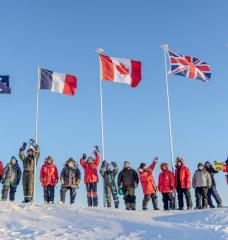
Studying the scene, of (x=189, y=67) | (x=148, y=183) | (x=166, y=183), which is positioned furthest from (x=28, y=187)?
(x=189, y=67)

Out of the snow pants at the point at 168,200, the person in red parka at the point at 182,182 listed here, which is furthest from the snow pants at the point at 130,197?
the person in red parka at the point at 182,182

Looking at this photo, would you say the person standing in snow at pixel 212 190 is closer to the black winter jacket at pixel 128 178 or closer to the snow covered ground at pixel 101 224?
the black winter jacket at pixel 128 178

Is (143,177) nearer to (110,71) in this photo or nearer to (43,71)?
(110,71)

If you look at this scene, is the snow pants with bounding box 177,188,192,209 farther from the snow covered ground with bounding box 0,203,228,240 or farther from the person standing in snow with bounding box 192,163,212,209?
the snow covered ground with bounding box 0,203,228,240

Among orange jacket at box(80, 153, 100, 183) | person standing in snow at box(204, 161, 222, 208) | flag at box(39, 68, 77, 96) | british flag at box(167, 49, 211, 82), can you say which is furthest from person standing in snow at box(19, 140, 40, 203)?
british flag at box(167, 49, 211, 82)

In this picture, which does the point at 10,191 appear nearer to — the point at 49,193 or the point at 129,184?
the point at 49,193

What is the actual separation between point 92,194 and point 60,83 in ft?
22.2

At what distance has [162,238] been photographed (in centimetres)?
942

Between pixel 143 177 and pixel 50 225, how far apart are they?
21.5 feet

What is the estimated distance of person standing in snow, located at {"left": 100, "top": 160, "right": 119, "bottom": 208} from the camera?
17.3 metres

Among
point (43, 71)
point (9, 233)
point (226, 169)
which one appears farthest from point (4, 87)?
point (9, 233)

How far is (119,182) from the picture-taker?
17.1 metres

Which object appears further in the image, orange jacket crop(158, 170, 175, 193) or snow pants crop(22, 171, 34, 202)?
orange jacket crop(158, 170, 175, 193)

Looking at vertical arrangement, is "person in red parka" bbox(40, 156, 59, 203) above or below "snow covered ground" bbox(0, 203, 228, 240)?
above
